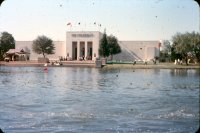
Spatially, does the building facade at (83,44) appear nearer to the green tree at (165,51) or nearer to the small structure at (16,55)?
the small structure at (16,55)

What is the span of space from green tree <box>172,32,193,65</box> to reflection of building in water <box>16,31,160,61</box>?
22.0 m

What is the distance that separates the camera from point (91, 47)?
90.9 meters

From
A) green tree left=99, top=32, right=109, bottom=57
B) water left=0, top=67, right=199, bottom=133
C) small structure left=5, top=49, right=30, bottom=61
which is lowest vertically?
water left=0, top=67, right=199, bottom=133

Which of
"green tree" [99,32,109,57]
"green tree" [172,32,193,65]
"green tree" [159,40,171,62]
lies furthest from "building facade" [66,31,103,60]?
"green tree" [172,32,193,65]

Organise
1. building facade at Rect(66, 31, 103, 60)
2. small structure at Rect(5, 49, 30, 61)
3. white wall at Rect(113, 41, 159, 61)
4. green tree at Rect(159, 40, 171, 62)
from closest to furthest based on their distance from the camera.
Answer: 1. small structure at Rect(5, 49, 30, 61)
2. green tree at Rect(159, 40, 171, 62)
3. building facade at Rect(66, 31, 103, 60)
4. white wall at Rect(113, 41, 159, 61)

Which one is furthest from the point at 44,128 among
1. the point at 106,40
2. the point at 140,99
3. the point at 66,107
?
the point at 106,40

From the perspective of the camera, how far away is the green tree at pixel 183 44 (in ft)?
206

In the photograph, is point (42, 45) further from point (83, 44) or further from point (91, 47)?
point (91, 47)

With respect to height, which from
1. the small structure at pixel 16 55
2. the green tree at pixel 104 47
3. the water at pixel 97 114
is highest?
the green tree at pixel 104 47

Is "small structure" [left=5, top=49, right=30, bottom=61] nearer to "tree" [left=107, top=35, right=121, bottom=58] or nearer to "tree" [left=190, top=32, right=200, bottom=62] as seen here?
"tree" [left=107, top=35, right=121, bottom=58]

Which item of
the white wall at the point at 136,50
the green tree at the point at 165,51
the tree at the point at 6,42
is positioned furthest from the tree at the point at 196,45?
the tree at the point at 6,42

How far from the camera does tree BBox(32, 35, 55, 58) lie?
274 ft

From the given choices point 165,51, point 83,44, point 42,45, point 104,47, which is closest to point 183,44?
point 104,47

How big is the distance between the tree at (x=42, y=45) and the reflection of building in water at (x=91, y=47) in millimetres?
4497
